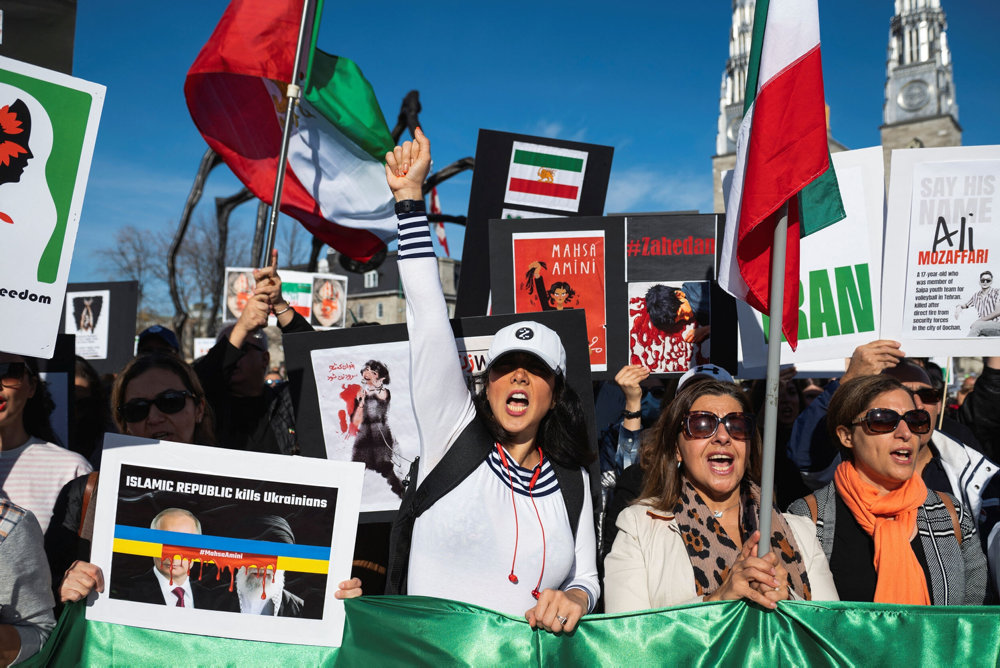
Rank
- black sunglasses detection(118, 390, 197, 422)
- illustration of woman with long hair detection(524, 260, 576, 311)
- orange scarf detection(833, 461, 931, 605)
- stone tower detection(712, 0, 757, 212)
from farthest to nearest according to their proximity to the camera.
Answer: stone tower detection(712, 0, 757, 212)
illustration of woman with long hair detection(524, 260, 576, 311)
black sunglasses detection(118, 390, 197, 422)
orange scarf detection(833, 461, 931, 605)

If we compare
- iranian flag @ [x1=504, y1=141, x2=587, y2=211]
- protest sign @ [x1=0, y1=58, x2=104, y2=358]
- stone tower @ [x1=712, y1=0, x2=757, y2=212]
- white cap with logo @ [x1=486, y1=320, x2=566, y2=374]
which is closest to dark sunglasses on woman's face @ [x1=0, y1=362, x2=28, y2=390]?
protest sign @ [x1=0, y1=58, x2=104, y2=358]

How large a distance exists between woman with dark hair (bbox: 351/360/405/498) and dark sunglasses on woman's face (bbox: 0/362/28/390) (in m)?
1.29

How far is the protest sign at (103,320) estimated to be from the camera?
6344mm

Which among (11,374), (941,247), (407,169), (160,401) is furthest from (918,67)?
(11,374)

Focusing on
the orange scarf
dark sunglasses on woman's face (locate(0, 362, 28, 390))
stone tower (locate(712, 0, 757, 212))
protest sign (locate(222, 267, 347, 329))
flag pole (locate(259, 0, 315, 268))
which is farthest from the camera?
stone tower (locate(712, 0, 757, 212))

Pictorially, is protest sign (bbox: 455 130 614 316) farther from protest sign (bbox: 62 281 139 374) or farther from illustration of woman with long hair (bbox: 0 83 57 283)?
protest sign (bbox: 62 281 139 374)

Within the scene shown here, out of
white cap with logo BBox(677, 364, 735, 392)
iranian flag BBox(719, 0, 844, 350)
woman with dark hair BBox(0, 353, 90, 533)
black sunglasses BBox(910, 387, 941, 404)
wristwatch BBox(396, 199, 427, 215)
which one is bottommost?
woman with dark hair BBox(0, 353, 90, 533)

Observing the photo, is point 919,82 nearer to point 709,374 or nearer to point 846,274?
point 846,274

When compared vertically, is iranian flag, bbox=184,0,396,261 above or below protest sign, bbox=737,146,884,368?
above

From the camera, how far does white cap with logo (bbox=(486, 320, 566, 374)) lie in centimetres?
269

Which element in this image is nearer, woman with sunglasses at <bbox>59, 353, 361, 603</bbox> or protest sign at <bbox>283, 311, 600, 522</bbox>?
woman with sunglasses at <bbox>59, 353, 361, 603</bbox>

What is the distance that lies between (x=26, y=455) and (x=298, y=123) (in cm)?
244

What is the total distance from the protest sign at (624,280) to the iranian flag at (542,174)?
0.67m

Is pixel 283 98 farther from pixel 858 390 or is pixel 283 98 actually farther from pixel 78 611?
pixel 858 390
